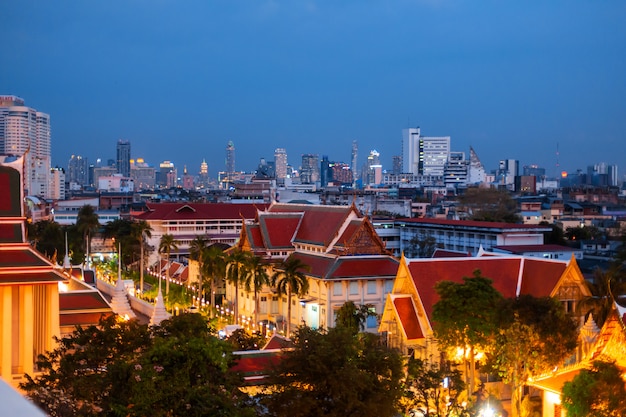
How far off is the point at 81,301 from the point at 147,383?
19.3 metres

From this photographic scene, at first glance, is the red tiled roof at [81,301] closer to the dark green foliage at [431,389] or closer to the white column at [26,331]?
the white column at [26,331]

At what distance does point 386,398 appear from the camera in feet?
64.5

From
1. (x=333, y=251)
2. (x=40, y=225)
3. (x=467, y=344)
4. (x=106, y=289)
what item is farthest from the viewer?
(x=40, y=225)

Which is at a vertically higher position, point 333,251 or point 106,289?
point 333,251

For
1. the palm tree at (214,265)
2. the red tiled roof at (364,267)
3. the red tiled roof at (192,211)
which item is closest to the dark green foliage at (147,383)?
the red tiled roof at (364,267)

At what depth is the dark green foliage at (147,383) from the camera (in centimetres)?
1652

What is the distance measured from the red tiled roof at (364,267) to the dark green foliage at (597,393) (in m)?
23.3

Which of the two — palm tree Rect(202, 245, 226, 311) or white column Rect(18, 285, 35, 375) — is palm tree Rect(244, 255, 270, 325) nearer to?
palm tree Rect(202, 245, 226, 311)

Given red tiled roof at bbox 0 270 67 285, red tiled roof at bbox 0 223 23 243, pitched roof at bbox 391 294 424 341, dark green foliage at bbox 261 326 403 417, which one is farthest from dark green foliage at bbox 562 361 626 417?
red tiled roof at bbox 0 223 23 243

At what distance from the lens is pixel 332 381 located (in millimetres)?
19141

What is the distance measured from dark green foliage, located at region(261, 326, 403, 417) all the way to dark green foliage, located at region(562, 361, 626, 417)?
5155 millimetres

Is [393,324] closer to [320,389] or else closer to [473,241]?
[320,389]

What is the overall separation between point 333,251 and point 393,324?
52.7 feet

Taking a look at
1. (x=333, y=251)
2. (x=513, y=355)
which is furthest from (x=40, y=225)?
(x=513, y=355)
